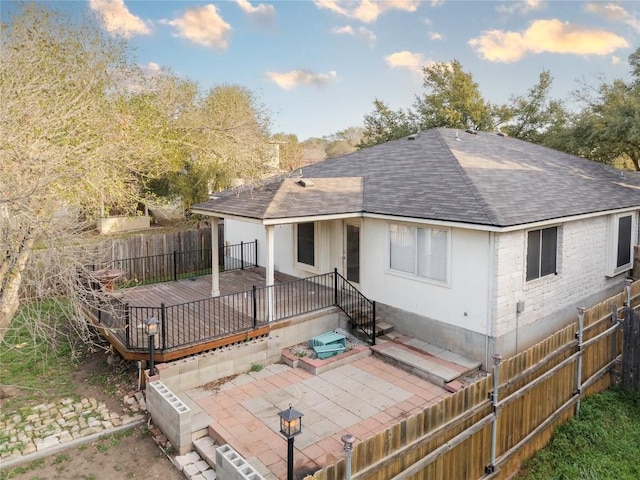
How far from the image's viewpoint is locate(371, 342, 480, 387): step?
830cm

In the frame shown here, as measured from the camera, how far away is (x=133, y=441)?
664 cm

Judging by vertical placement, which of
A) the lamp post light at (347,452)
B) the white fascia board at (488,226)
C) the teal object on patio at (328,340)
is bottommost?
the teal object on patio at (328,340)

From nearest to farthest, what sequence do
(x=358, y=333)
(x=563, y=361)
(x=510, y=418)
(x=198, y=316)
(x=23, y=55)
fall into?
1. (x=510, y=418)
2. (x=563, y=361)
3. (x=23, y=55)
4. (x=198, y=316)
5. (x=358, y=333)

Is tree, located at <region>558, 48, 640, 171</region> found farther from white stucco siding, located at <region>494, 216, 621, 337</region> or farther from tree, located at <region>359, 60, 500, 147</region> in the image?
white stucco siding, located at <region>494, 216, 621, 337</region>

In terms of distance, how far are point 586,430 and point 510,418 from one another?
2.11 metres

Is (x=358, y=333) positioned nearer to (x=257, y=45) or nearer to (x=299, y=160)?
(x=257, y=45)

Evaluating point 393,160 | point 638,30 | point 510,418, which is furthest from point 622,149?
point 510,418

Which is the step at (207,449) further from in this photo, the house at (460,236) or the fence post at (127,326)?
the house at (460,236)

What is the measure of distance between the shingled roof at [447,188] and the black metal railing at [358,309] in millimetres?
2044

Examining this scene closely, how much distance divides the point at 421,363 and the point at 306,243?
526 centimetres

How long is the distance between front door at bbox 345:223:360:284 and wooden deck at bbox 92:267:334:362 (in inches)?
27.3

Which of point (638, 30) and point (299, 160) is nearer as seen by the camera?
point (638, 30)

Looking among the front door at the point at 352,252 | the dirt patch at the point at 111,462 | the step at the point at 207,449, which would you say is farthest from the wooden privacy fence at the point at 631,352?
the dirt patch at the point at 111,462

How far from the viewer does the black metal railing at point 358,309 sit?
10.1 metres
